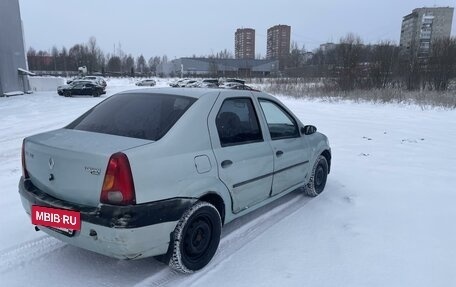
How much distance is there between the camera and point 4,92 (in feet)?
85.7

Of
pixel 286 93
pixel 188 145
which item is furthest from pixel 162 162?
pixel 286 93

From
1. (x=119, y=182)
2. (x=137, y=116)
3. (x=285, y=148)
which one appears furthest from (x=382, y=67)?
(x=119, y=182)

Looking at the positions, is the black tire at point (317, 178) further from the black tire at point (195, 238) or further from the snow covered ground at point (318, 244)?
the black tire at point (195, 238)

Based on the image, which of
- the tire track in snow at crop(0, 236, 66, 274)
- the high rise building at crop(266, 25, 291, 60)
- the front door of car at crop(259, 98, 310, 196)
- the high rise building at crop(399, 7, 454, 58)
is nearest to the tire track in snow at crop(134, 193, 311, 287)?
the front door of car at crop(259, 98, 310, 196)

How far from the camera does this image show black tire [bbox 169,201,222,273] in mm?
3035

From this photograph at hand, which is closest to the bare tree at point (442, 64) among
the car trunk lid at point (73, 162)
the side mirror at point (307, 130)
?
the side mirror at point (307, 130)

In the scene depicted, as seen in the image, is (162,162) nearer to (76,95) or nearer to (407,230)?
(407,230)

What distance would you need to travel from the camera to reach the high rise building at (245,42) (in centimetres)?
13338

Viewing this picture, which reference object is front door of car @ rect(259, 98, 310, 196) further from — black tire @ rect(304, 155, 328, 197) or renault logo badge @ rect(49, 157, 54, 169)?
renault logo badge @ rect(49, 157, 54, 169)

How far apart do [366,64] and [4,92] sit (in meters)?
27.7

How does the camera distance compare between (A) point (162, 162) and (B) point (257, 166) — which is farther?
(B) point (257, 166)

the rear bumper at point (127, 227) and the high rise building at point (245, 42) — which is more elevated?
the high rise building at point (245, 42)

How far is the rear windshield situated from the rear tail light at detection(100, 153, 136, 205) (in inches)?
16.0

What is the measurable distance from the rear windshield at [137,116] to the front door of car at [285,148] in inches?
50.3
